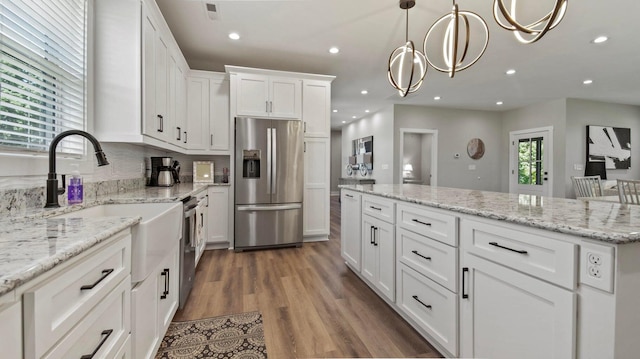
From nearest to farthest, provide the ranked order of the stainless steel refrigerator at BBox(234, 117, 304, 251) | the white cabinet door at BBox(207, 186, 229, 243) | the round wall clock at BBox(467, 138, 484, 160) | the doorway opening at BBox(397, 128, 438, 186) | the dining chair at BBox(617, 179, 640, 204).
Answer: the dining chair at BBox(617, 179, 640, 204), the stainless steel refrigerator at BBox(234, 117, 304, 251), the white cabinet door at BBox(207, 186, 229, 243), the doorway opening at BBox(397, 128, 438, 186), the round wall clock at BBox(467, 138, 484, 160)

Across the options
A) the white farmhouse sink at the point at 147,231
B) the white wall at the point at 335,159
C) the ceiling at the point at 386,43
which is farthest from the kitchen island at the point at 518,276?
the white wall at the point at 335,159

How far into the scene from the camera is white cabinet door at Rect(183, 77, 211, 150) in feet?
12.3

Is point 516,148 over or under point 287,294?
over

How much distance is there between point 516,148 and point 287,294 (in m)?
7.03

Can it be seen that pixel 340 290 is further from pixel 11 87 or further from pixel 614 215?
pixel 11 87

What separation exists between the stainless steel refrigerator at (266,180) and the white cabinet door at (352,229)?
97 centimetres

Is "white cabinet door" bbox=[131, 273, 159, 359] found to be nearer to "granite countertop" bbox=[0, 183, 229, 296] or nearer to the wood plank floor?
"granite countertop" bbox=[0, 183, 229, 296]

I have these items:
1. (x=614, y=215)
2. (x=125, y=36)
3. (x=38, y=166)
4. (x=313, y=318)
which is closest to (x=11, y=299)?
(x=38, y=166)

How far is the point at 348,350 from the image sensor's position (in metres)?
1.64

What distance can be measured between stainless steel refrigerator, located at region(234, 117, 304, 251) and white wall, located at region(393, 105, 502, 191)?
3.49 m

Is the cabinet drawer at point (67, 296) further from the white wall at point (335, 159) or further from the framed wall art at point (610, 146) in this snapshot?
the white wall at point (335, 159)

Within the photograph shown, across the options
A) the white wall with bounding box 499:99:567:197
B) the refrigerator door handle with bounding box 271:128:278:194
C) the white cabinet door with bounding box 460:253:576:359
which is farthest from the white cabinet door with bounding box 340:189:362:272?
the white wall with bounding box 499:99:567:197

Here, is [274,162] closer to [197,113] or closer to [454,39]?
[197,113]

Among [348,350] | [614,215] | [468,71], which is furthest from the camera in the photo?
[468,71]
